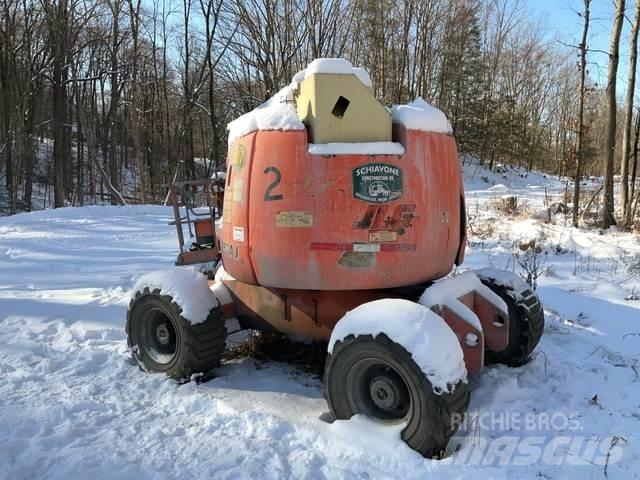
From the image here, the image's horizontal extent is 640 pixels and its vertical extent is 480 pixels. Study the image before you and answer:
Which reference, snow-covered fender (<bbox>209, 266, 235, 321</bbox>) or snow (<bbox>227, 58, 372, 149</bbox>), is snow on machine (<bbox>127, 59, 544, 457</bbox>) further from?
snow-covered fender (<bbox>209, 266, 235, 321</bbox>)

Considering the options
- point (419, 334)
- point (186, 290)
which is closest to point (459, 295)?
point (419, 334)

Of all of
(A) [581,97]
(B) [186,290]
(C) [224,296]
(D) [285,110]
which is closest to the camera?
(D) [285,110]

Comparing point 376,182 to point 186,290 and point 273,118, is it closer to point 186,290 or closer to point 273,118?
point 273,118

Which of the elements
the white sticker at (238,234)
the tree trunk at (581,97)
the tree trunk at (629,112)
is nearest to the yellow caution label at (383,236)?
the white sticker at (238,234)

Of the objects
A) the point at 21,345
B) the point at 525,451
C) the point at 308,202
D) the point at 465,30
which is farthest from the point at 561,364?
the point at 465,30

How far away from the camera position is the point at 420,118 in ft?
10.3

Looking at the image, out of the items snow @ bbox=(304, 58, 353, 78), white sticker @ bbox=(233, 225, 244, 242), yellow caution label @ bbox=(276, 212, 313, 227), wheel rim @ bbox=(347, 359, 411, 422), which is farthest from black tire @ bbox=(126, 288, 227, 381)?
snow @ bbox=(304, 58, 353, 78)

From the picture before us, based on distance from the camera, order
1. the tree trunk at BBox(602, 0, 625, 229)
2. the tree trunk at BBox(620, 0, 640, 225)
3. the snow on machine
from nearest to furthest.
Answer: the snow on machine
the tree trunk at BBox(602, 0, 625, 229)
the tree trunk at BBox(620, 0, 640, 225)

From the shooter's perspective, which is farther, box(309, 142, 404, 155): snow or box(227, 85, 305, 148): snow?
box(227, 85, 305, 148): snow

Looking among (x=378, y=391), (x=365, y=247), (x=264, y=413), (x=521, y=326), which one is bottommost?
(x=264, y=413)

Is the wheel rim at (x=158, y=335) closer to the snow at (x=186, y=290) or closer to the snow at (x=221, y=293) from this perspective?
the snow at (x=186, y=290)

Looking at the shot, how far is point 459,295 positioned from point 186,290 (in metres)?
1.89

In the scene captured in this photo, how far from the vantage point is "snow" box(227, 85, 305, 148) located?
10.4ft

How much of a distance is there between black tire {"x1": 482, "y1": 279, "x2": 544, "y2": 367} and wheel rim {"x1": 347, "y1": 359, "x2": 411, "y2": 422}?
1.34 m
